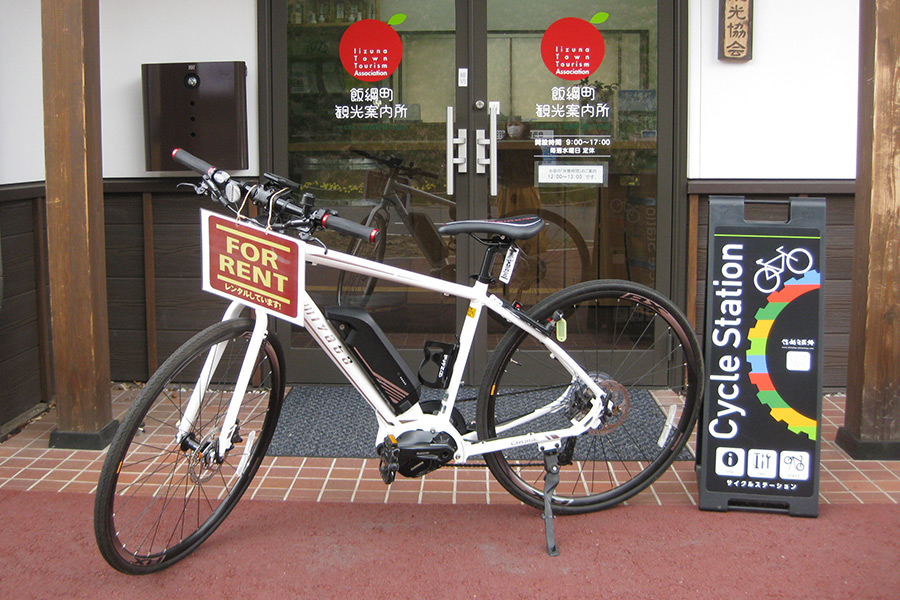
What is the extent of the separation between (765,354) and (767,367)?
0.17 ft

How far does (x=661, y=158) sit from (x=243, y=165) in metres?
2.34

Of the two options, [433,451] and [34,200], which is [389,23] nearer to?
[34,200]

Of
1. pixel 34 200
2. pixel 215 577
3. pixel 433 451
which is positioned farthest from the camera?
pixel 34 200

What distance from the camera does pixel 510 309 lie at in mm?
3471

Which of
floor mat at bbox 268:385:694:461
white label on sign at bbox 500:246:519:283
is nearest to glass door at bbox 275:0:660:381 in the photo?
floor mat at bbox 268:385:694:461

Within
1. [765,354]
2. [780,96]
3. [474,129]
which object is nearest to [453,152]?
[474,129]

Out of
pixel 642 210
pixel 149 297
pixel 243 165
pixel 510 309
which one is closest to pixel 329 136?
pixel 243 165

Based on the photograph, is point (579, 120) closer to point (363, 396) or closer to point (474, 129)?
point (474, 129)

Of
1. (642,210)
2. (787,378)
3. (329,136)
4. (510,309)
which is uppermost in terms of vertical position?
(329,136)

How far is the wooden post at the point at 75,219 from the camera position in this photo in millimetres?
4266

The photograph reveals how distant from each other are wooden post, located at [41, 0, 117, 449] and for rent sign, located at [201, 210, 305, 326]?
1444mm

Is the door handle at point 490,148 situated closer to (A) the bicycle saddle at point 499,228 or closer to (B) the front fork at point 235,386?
(A) the bicycle saddle at point 499,228

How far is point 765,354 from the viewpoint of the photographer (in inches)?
143

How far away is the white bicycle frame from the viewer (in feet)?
10.5
